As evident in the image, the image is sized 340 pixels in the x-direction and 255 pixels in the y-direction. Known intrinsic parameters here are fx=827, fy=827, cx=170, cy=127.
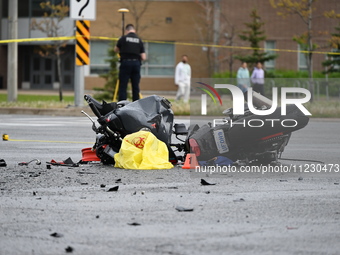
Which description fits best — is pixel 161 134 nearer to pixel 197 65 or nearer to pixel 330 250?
pixel 330 250

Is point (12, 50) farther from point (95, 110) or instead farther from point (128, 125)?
point (128, 125)

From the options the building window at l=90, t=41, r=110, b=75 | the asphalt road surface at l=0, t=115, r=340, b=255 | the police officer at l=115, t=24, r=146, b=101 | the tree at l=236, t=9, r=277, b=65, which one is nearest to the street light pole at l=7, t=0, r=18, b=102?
the police officer at l=115, t=24, r=146, b=101

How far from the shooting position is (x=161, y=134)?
10.3m

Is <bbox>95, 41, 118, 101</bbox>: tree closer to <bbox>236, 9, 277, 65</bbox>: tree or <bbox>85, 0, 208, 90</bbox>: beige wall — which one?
<bbox>236, 9, 277, 65</bbox>: tree

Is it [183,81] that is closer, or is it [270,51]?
[183,81]

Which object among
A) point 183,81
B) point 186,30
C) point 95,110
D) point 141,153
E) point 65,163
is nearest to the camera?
point 141,153

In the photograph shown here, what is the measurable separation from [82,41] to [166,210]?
15660 millimetres

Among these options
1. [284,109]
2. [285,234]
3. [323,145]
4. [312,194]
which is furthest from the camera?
[323,145]

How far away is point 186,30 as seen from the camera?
46562 millimetres

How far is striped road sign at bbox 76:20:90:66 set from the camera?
2214 cm

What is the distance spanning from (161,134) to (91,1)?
12227 millimetres

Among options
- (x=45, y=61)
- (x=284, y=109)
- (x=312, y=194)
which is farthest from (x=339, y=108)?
(x=45, y=61)

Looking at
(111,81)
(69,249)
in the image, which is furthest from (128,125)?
(111,81)

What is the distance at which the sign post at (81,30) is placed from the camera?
2177 cm
